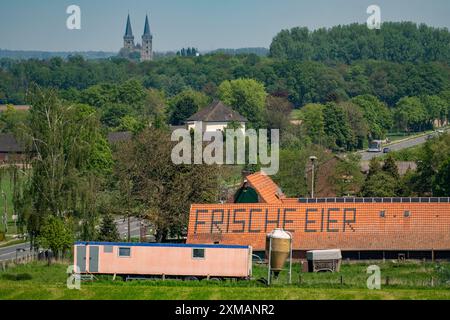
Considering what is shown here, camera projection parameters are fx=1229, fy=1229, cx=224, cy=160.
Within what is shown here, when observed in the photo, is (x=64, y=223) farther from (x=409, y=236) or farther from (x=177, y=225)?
(x=409, y=236)

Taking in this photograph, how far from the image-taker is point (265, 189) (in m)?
59.7

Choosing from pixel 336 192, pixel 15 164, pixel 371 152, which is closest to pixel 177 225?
pixel 15 164

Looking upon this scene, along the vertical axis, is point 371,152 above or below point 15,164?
below

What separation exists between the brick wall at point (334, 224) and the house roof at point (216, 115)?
8581 cm

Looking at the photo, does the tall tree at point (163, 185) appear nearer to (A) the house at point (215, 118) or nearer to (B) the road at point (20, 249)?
(B) the road at point (20, 249)

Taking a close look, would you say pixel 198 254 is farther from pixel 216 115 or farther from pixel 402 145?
pixel 216 115

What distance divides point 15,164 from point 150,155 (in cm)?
869

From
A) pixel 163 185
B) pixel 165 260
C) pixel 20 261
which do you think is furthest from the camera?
pixel 163 185

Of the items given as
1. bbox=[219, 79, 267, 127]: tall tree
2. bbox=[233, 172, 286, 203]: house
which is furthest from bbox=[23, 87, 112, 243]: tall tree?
bbox=[219, 79, 267, 127]: tall tree

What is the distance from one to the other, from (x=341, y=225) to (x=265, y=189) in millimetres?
5829

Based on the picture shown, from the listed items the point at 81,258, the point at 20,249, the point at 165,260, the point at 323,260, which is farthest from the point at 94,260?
the point at 20,249

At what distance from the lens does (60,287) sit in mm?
42156
